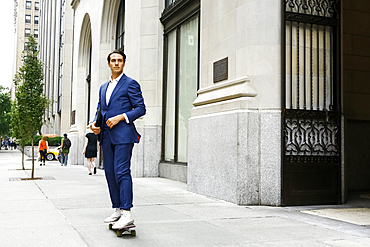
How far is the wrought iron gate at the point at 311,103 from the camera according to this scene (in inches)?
298

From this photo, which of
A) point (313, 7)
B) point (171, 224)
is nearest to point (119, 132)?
point (171, 224)

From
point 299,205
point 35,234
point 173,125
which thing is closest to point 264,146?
point 299,205

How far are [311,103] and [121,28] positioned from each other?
1288cm

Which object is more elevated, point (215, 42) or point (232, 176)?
point (215, 42)

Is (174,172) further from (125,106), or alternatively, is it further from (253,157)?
(125,106)

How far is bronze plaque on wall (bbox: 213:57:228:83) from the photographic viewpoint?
27.8ft

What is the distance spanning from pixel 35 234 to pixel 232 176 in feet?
12.8

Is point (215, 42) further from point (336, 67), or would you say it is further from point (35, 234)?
point (35, 234)

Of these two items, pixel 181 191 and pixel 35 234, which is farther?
pixel 181 191

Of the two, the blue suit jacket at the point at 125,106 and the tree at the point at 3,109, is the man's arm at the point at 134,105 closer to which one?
the blue suit jacket at the point at 125,106

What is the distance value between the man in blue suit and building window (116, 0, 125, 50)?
44.8 ft

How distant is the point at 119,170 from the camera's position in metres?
4.81

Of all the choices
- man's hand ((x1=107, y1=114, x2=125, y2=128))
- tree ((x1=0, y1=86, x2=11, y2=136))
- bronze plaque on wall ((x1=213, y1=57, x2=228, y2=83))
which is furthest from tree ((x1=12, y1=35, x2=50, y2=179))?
tree ((x1=0, y1=86, x2=11, y2=136))

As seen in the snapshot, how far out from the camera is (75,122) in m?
24.8
